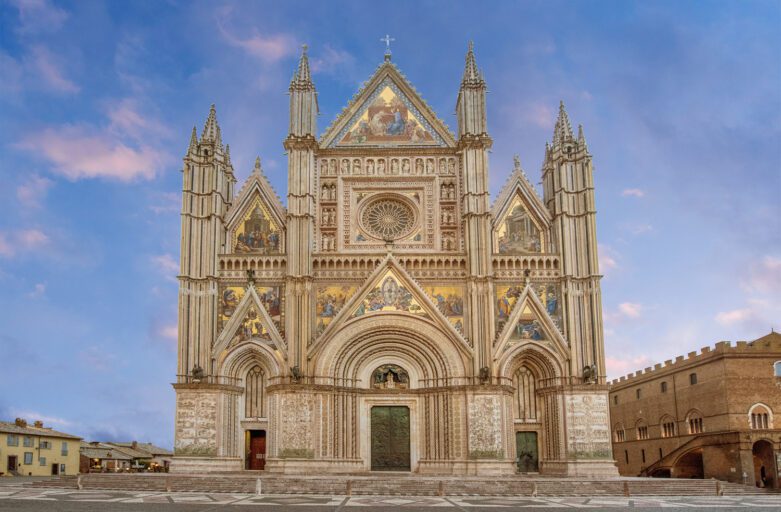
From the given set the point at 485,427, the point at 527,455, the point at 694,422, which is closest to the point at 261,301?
the point at 485,427

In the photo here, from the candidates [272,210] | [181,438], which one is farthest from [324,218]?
[181,438]

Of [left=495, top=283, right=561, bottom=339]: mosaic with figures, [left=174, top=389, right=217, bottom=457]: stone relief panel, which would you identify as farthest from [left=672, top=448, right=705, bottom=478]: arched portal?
[left=174, top=389, right=217, bottom=457]: stone relief panel

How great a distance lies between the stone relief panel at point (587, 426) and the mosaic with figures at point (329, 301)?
446 inches

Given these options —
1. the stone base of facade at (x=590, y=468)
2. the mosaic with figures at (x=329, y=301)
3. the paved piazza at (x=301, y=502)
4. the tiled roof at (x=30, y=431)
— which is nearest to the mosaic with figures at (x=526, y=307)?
the stone base of facade at (x=590, y=468)

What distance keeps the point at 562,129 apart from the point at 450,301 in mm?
10861

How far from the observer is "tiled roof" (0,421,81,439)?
172 ft

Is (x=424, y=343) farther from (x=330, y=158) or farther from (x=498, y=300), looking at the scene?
(x=330, y=158)

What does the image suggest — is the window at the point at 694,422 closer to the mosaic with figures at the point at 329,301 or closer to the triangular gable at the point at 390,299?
the triangular gable at the point at 390,299

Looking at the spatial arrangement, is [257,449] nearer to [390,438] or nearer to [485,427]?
[390,438]

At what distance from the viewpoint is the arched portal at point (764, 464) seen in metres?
41.5

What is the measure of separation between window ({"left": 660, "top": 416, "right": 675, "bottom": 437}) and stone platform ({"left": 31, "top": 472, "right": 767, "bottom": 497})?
18406mm

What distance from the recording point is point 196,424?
36.5 m

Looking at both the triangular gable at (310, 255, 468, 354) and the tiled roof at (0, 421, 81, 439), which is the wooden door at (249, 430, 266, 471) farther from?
the tiled roof at (0, 421, 81, 439)

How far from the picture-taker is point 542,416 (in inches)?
1508
